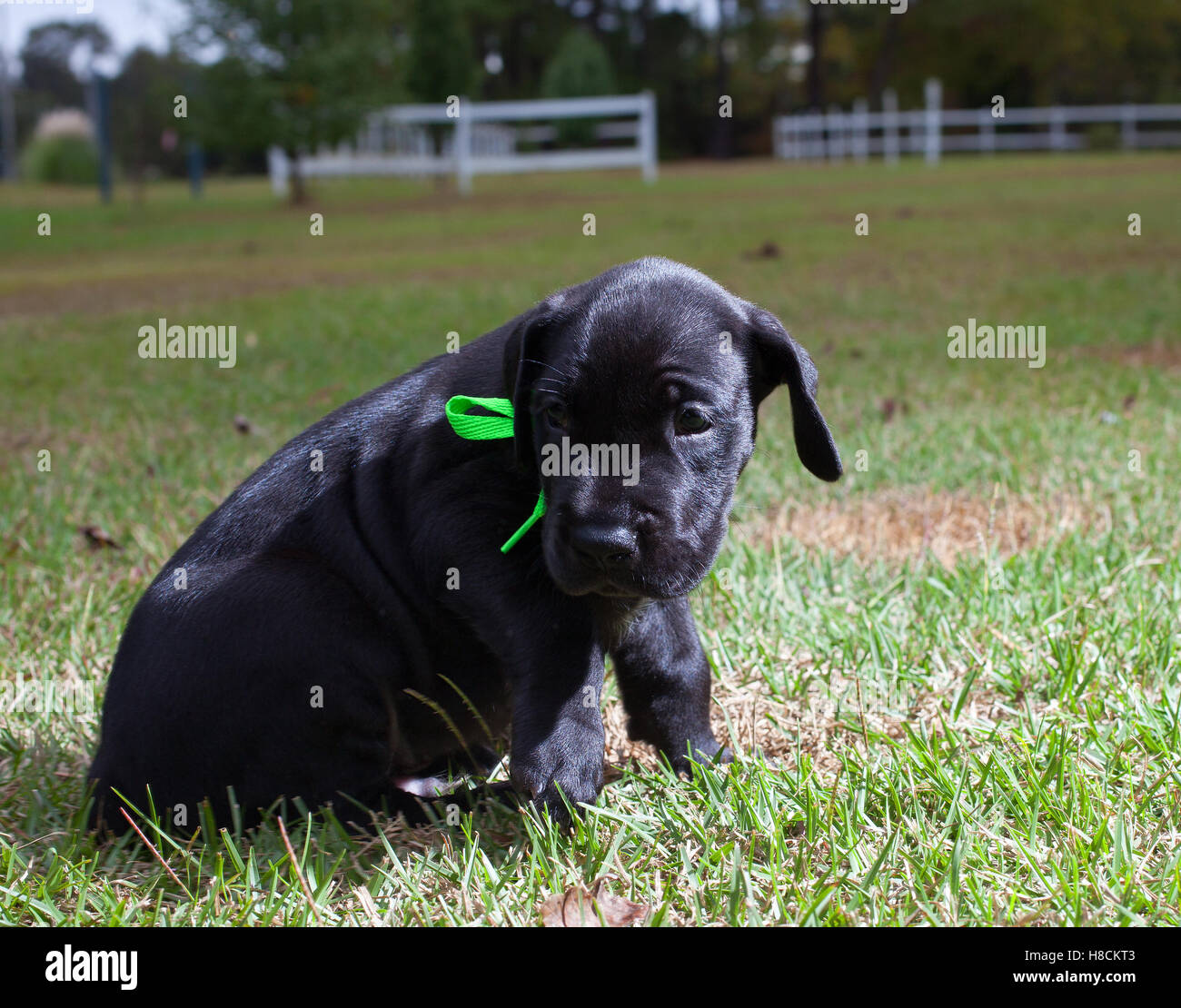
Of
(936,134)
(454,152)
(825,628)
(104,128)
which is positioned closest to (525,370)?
(825,628)

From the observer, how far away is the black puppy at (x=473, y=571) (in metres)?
2.43

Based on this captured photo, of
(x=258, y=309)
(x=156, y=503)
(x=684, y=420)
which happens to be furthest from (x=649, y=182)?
(x=684, y=420)

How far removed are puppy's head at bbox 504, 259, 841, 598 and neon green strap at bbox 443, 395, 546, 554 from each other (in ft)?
0.21

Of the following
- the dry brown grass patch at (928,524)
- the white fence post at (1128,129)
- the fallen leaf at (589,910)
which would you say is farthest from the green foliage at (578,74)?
the fallen leaf at (589,910)

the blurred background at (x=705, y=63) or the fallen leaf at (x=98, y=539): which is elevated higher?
the blurred background at (x=705, y=63)

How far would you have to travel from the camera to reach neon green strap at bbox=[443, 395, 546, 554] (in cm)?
255

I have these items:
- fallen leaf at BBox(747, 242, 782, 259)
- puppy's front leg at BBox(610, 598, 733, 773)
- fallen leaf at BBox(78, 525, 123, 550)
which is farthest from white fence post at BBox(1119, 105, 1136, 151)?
puppy's front leg at BBox(610, 598, 733, 773)

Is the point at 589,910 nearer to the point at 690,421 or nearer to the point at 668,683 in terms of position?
the point at 668,683

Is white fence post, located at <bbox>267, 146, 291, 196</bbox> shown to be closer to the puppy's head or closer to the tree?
the tree

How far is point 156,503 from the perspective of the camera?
471 centimetres

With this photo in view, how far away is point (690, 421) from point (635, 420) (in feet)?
0.43

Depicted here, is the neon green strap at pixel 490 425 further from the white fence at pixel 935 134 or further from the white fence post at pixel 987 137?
the white fence post at pixel 987 137
